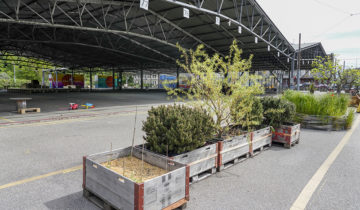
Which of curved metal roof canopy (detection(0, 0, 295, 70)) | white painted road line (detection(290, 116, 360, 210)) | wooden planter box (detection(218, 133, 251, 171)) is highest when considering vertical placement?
curved metal roof canopy (detection(0, 0, 295, 70))

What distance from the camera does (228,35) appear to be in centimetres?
2561

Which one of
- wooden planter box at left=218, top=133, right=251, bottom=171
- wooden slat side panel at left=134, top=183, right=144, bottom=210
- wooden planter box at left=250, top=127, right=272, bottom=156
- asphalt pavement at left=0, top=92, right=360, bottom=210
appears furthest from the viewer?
wooden planter box at left=250, top=127, right=272, bottom=156

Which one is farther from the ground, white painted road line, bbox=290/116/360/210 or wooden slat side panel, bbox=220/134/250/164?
wooden slat side panel, bbox=220/134/250/164

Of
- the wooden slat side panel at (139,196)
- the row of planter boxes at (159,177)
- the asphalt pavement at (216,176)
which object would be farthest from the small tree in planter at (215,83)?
the wooden slat side panel at (139,196)

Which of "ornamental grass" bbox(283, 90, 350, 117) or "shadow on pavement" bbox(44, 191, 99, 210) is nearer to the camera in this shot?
"shadow on pavement" bbox(44, 191, 99, 210)

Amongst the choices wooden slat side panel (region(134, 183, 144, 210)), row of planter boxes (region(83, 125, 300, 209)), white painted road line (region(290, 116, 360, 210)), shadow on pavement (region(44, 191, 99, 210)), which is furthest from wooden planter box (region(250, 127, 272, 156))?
shadow on pavement (region(44, 191, 99, 210))

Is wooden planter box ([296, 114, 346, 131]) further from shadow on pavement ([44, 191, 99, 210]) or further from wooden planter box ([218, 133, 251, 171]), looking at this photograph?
shadow on pavement ([44, 191, 99, 210])

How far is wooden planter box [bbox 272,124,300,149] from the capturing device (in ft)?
21.6

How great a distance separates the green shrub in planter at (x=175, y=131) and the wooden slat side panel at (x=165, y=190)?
2.32 ft

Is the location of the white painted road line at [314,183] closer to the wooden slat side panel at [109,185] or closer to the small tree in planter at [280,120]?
the small tree in planter at [280,120]

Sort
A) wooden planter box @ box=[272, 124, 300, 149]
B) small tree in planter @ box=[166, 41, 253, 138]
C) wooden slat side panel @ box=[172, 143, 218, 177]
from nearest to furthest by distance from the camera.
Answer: wooden slat side panel @ box=[172, 143, 218, 177] < small tree in planter @ box=[166, 41, 253, 138] < wooden planter box @ box=[272, 124, 300, 149]

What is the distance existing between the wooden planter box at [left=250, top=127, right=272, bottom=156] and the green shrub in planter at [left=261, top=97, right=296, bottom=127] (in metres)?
0.45

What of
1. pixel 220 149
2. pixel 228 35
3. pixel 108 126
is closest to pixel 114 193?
pixel 220 149

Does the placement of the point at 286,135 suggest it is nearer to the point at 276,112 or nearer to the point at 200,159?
the point at 276,112
